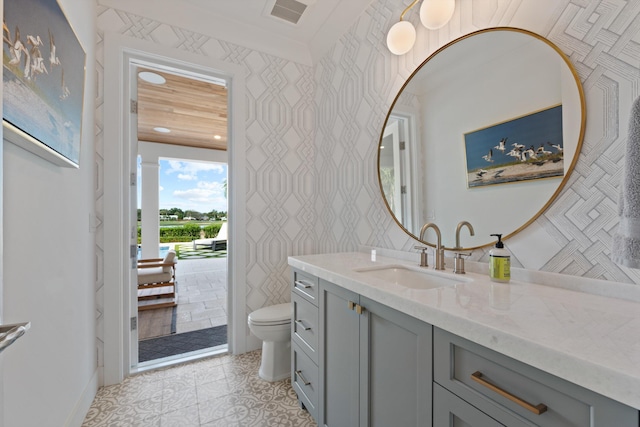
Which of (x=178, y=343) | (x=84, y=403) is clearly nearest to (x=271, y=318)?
(x=84, y=403)

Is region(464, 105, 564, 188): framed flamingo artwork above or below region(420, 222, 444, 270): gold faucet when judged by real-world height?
above

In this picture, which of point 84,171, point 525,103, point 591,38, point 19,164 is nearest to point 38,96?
point 19,164

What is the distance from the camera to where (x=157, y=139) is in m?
5.41

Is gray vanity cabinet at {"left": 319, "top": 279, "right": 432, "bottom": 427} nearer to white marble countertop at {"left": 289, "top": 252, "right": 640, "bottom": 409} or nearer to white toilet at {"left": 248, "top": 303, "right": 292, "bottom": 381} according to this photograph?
white marble countertop at {"left": 289, "top": 252, "right": 640, "bottom": 409}

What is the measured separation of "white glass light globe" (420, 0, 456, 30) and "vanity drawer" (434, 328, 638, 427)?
140 cm

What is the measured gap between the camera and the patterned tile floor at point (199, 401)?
1604 mm

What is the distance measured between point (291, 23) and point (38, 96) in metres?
1.96

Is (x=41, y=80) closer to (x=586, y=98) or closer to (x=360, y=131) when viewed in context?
(x=360, y=131)

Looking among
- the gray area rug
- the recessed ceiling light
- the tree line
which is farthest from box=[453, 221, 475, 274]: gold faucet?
the tree line

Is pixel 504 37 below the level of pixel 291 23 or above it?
below

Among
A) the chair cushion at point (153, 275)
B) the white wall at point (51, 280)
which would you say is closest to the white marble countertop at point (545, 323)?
the white wall at point (51, 280)

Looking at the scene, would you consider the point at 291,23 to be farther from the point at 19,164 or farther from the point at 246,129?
the point at 19,164

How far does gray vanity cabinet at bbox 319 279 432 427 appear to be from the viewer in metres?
0.89

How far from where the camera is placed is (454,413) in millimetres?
772
